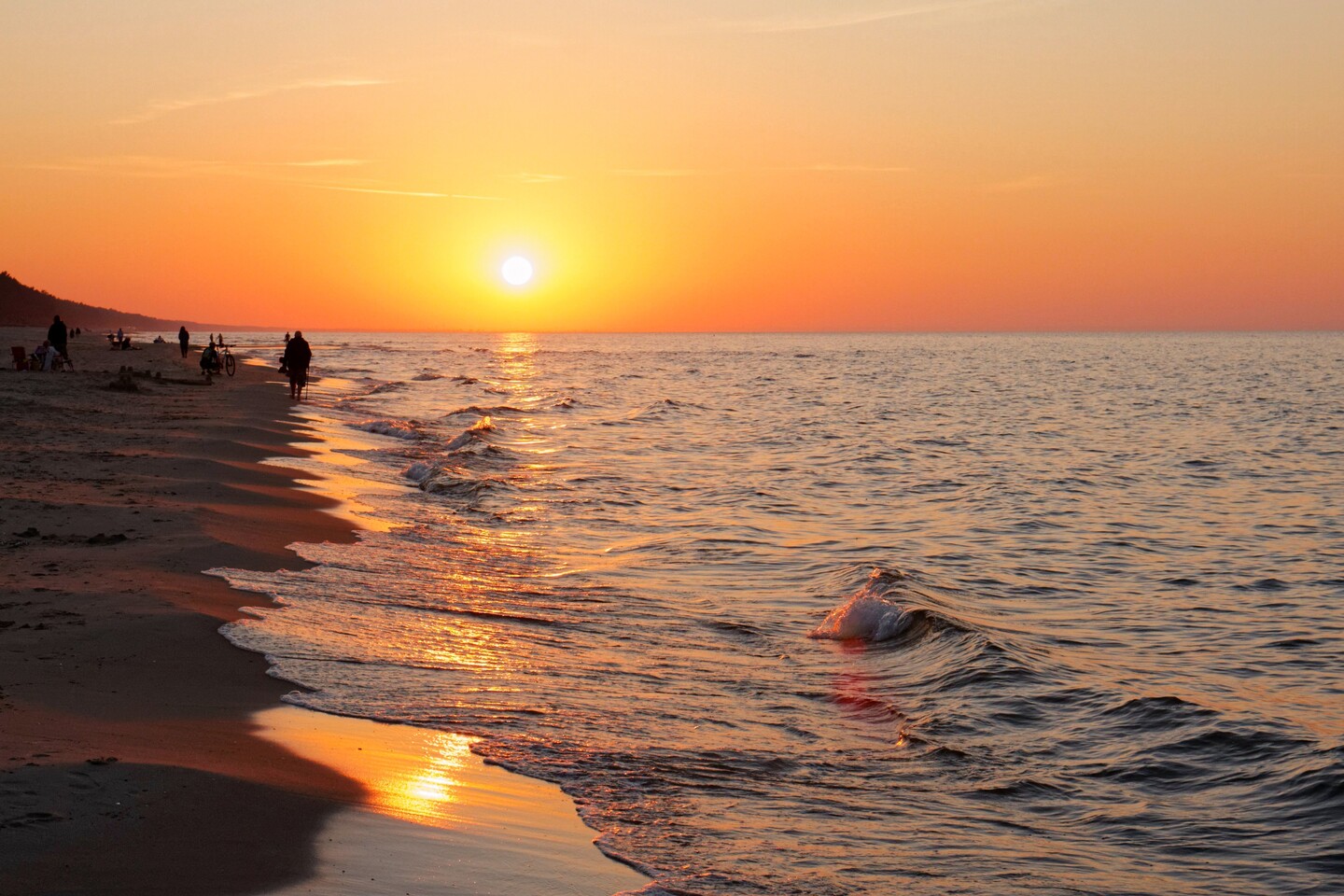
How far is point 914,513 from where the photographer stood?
21.2 meters

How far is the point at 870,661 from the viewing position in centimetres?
1084

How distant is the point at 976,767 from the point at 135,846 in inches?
209

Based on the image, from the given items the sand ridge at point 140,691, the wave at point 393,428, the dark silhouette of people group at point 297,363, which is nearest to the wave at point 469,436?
the wave at point 393,428

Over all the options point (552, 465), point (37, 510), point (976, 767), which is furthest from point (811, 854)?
point (552, 465)

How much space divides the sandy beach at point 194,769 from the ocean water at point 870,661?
0.45 meters

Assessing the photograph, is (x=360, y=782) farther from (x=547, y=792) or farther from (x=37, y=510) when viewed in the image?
(x=37, y=510)

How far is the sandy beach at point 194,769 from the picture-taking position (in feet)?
16.9

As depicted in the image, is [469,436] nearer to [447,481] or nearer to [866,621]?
[447,481]

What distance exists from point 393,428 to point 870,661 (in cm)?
2464

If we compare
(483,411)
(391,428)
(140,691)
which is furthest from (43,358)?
(140,691)

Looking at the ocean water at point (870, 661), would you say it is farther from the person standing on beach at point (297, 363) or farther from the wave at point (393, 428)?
the person standing on beach at point (297, 363)

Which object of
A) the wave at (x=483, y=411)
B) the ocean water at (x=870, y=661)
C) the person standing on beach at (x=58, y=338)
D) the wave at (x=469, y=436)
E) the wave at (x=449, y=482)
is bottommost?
the ocean water at (x=870, y=661)

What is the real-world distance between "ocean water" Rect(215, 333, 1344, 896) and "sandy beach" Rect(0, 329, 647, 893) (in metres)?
0.45

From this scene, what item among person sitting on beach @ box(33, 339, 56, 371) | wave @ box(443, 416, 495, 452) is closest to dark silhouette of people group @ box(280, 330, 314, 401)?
wave @ box(443, 416, 495, 452)
